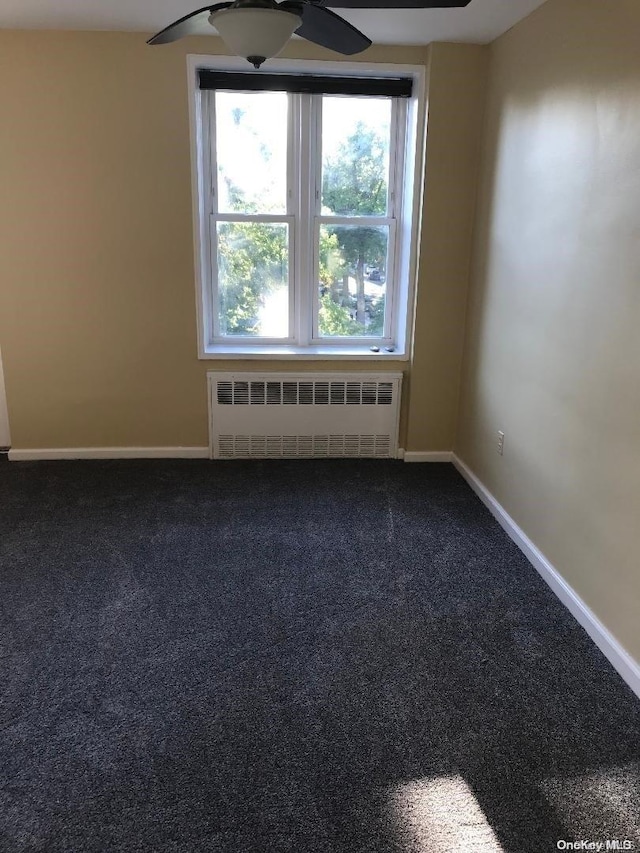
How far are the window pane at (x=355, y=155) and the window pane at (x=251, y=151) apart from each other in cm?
26

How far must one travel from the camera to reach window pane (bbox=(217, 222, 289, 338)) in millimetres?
3975

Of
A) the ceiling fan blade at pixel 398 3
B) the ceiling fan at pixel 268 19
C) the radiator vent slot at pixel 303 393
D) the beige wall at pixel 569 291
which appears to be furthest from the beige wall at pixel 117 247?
the ceiling fan blade at pixel 398 3

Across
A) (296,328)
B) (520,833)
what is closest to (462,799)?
(520,833)

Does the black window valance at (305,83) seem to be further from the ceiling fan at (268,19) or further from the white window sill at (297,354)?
the ceiling fan at (268,19)

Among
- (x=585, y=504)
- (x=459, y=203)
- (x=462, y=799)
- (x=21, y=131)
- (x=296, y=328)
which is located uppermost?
(x=21, y=131)

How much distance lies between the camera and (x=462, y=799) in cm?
174

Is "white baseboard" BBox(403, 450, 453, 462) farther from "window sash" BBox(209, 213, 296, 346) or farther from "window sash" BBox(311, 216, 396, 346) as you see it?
"window sash" BBox(209, 213, 296, 346)

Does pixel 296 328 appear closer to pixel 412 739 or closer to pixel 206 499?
pixel 206 499

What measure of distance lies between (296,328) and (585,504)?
2195mm

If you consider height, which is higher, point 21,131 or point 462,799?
point 21,131

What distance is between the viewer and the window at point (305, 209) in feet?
12.2

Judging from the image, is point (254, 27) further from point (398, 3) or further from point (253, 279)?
point (253, 279)

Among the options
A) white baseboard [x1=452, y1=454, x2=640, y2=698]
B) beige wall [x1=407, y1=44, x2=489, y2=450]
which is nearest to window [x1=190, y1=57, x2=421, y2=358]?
beige wall [x1=407, y1=44, x2=489, y2=450]

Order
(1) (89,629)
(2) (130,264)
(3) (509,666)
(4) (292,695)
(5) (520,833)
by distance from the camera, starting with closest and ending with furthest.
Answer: (5) (520,833), (4) (292,695), (3) (509,666), (1) (89,629), (2) (130,264)
